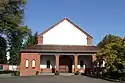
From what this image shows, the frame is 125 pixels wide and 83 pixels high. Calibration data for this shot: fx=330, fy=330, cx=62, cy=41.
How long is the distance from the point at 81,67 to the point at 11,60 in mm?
68036

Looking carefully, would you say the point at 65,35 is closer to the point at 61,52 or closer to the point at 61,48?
the point at 61,48

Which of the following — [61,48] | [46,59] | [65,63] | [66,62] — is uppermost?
[61,48]

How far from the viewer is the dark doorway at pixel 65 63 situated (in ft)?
211

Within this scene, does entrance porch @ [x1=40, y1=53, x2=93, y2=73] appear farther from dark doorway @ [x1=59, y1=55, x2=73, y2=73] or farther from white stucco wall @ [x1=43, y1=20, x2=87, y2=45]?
white stucco wall @ [x1=43, y1=20, x2=87, y2=45]

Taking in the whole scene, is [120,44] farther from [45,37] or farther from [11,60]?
[11,60]

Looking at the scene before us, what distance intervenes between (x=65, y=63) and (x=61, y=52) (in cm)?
484

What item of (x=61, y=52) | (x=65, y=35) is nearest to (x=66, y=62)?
(x=61, y=52)

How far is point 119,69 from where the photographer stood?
1521 inches

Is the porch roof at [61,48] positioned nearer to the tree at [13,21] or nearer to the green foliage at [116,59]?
the tree at [13,21]

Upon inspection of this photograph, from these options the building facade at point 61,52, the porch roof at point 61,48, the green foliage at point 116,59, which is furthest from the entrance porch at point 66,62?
the green foliage at point 116,59

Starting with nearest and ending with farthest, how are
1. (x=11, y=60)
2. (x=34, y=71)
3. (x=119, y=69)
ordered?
(x=119, y=69) → (x=34, y=71) → (x=11, y=60)

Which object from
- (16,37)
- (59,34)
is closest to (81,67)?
(59,34)

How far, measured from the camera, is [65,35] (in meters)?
66.9

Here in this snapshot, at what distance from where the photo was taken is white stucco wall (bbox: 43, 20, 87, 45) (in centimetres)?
6631
